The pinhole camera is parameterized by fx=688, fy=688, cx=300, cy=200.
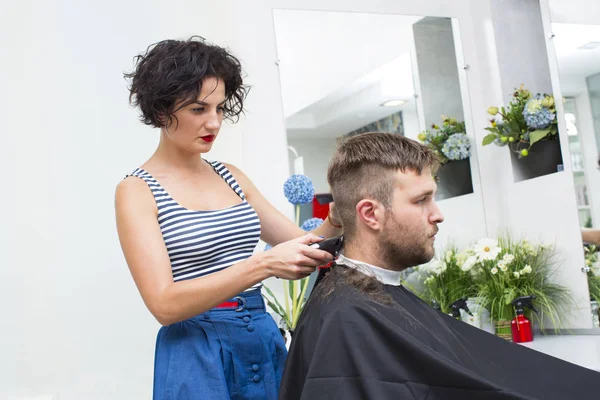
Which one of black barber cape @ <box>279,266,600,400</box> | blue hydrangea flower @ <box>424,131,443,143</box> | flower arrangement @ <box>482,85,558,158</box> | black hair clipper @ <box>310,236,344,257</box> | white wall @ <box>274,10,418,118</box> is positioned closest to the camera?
black barber cape @ <box>279,266,600,400</box>

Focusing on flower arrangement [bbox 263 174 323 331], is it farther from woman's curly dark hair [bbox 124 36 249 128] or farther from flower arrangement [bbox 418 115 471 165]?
woman's curly dark hair [bbox 124 36 249 128]

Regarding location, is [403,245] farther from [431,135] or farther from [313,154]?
[431,135]

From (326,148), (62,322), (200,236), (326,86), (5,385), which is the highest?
(326,86)

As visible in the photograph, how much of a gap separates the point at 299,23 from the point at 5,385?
2.26 meters

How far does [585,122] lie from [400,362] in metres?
2.19

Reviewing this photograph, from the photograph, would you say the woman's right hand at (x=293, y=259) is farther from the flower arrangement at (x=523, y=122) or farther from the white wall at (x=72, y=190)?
the flower arrangement at (x=523, y=122)

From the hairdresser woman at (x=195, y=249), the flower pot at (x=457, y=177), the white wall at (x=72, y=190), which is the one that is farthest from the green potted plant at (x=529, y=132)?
the hairdresser woman at (x=195, y=249)

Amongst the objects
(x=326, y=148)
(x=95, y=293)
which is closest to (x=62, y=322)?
(x=95, y=293)

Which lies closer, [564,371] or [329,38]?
[564,371]

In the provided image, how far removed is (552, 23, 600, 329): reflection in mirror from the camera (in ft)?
10.7

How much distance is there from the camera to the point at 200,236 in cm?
173

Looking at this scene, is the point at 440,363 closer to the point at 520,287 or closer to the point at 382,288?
the point at 382,288

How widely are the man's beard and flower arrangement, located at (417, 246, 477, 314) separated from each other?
69.7 inches

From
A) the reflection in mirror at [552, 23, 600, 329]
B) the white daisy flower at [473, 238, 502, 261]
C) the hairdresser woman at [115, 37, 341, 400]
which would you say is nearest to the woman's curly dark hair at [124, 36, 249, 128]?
the hairdresser woman at [115, 37, 341, 400]
